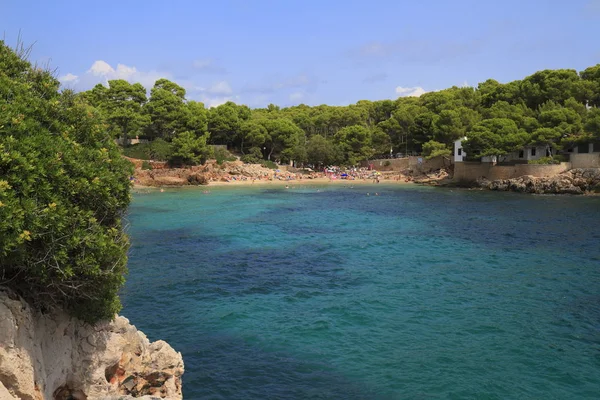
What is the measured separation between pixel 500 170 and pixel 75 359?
61.4m

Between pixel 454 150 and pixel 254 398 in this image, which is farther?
pixel 454 150

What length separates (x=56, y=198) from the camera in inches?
282

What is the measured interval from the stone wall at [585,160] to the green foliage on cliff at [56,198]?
5758 centimetres

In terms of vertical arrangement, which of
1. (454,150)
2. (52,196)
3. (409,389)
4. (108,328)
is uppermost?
(454,150)

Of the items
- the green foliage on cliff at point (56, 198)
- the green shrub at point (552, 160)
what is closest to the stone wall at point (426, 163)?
the green shrub at point (552, 160)

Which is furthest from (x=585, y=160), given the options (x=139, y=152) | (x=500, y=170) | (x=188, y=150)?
(x=139, y=152)

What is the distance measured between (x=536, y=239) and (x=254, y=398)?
2328cm

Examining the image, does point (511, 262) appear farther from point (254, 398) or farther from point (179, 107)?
point (179, 107)

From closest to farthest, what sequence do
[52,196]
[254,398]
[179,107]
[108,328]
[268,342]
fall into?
1. [52,196]
2. [108,328]
3. [254,398]
4. [268,342]
5. [179,107]

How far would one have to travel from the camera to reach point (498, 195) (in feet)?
174

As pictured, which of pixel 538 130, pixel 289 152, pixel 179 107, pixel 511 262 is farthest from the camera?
pixel 289 152

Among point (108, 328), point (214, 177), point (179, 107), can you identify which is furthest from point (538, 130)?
point (108, 328)

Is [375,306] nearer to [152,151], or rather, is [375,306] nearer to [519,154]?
[519,154]

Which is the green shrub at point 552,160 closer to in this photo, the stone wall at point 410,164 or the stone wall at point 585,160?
the stone wall at point 585,160
